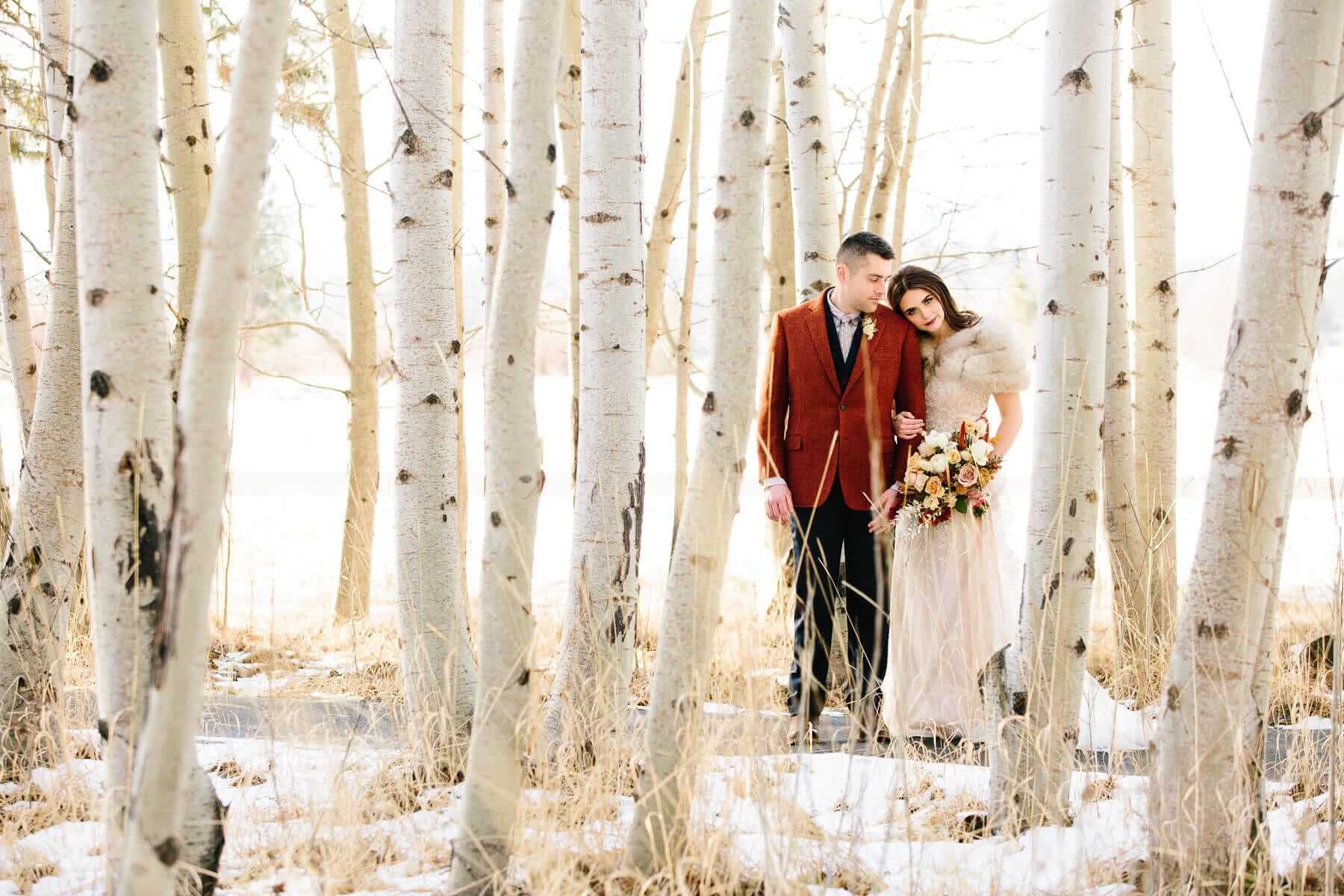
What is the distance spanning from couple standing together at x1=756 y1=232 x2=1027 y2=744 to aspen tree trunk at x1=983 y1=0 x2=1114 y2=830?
4.49ft

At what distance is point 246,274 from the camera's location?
6.38 ft

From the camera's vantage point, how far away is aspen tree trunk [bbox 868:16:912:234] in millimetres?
6824

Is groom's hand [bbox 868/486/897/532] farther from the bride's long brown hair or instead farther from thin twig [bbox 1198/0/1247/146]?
thin twig [bbox 1198/0/1247/146]

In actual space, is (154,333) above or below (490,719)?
above

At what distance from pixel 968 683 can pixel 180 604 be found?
120 inches

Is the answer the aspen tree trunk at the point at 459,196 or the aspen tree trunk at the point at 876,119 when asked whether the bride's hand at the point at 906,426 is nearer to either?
the aspen tree trunk at the point at 459,196

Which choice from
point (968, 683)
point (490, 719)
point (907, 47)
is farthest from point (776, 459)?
point (907, 47)

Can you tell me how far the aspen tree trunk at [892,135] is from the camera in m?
6.82

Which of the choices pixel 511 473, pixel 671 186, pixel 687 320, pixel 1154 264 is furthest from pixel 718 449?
pixel 687 320

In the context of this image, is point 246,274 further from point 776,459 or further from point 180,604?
point 776,459

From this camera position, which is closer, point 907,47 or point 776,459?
point 776,459

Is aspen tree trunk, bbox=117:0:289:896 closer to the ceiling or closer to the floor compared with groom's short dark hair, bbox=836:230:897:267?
closer to the floor

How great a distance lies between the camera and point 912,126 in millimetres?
7535

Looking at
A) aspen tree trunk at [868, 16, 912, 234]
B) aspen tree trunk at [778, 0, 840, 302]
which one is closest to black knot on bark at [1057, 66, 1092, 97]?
aspen tree trunk at [778, 0, 840, 302]
